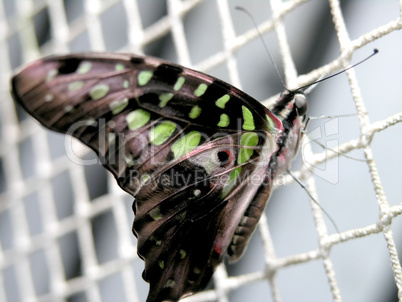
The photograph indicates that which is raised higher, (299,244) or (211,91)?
(211,91)

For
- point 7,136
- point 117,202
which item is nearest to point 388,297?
point 117,202

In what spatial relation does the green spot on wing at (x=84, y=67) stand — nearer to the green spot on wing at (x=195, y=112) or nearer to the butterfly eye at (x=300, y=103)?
the green spot on wing at (x=195, y=112)

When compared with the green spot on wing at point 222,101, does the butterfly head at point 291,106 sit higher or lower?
lower

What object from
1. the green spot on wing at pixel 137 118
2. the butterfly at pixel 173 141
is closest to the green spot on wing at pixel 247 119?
the butterfly at pixel 173 141

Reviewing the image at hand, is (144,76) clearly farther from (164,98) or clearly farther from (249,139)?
(249,139)

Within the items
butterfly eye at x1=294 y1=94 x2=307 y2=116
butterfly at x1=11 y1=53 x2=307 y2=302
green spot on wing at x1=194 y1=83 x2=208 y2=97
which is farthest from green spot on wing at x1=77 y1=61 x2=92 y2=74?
butterfly eye at x1=294 y1=94 x2=307 y2=116

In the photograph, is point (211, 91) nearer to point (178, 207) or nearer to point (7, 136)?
point (178, 207)
